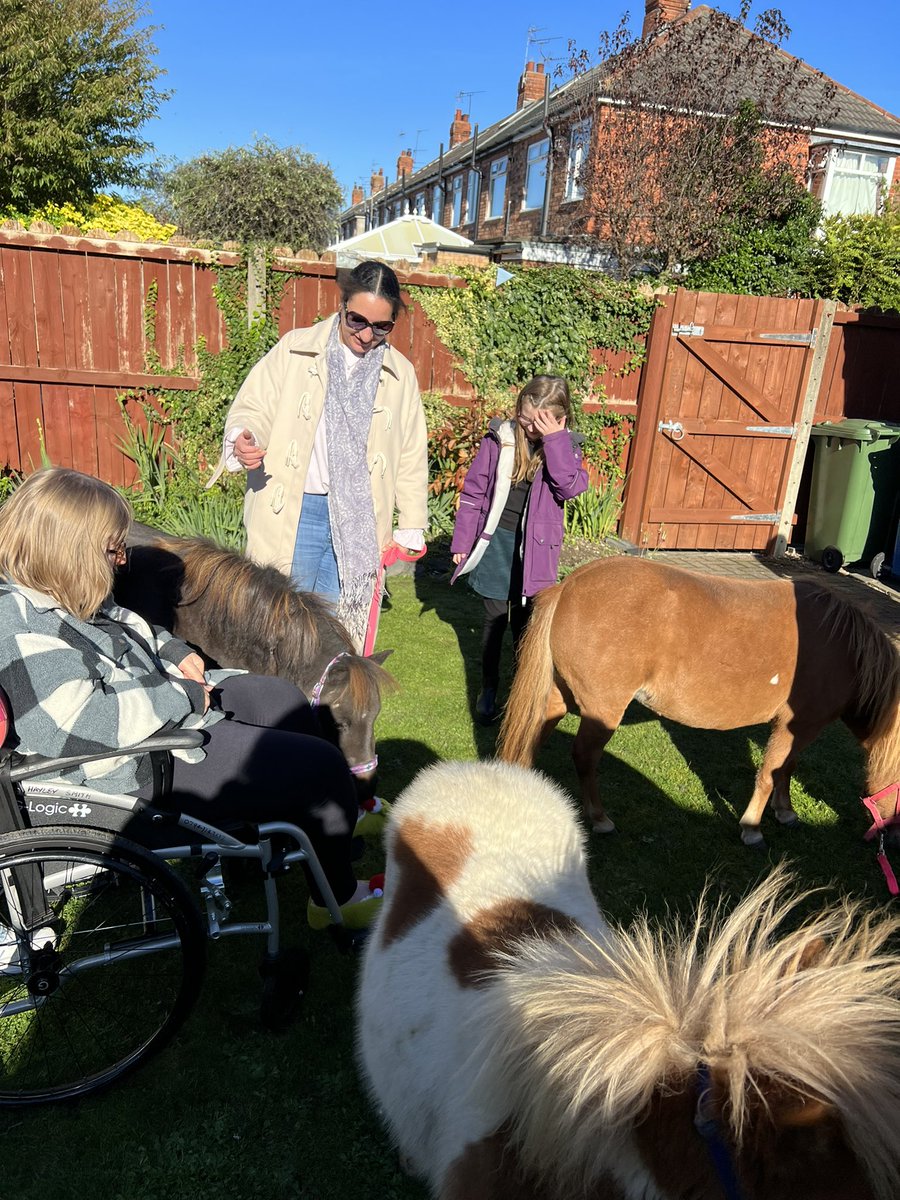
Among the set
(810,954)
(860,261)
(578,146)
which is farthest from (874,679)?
(578,146)

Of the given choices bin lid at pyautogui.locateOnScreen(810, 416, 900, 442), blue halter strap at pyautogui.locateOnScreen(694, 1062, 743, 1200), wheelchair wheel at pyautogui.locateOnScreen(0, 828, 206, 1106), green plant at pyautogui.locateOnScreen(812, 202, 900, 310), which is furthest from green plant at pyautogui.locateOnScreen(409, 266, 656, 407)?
blue halter strap at pyautogui.locateOnScreen(694, 1062, 743, 1200)

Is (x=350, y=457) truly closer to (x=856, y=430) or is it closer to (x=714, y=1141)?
(x=714, y=1141)

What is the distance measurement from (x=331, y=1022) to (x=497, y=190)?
1113 inches

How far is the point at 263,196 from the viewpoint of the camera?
772 inches

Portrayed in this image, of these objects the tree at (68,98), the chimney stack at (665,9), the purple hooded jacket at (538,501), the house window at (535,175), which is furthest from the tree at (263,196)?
the purple hooded jacket at (538,501)

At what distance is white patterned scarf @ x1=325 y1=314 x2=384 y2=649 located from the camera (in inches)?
122

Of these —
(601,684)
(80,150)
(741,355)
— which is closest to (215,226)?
(80,150)

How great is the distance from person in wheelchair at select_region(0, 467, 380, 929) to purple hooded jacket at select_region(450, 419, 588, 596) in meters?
2.16

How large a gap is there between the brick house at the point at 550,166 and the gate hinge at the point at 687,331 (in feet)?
24.9

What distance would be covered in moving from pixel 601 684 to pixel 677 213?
454 inches

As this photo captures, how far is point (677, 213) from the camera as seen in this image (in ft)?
39.8

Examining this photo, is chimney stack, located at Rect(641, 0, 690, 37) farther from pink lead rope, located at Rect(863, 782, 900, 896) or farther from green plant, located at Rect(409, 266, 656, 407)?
pink lead rope, located at Rect(863, 782, 900, 896)

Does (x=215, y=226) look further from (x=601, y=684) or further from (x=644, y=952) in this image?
(x=644, y=952)

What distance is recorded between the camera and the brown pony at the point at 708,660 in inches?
123
